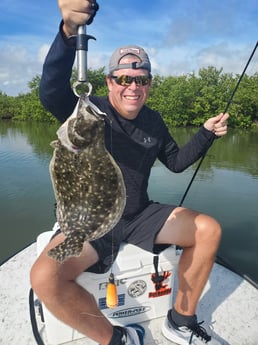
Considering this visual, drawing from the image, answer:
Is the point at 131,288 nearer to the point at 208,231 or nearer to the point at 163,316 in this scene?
the point at 163,316

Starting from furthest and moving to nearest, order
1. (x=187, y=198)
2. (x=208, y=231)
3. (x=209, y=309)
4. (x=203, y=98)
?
(x=203, y=98), (x=187, y=198), (x=209, y=309), (x=208, y=231)

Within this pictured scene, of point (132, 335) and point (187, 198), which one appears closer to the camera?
point (132, 335)

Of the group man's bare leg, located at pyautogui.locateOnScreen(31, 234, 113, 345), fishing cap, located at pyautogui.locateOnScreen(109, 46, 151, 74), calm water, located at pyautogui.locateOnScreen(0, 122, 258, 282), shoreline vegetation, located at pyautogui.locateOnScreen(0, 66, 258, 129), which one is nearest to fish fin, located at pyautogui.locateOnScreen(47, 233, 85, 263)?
man's bare leg, located at pyautogui.locateOnScreen(31, 234, 113, 345)

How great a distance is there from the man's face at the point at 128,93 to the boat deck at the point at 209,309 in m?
1.98

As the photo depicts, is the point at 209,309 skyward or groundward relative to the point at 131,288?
groundward

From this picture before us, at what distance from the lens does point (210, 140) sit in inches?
114

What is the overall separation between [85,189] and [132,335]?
1482 millimetres

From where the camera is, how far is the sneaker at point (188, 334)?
265 centimetres

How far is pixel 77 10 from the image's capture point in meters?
1.65

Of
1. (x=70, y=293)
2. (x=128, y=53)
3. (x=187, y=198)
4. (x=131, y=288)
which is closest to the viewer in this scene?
(x=70, y=293)

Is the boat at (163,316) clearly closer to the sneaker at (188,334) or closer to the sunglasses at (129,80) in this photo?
the sneaker at (188,334)

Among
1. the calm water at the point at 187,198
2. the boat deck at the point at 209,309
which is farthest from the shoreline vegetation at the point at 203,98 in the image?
the boat deck at the point at 209,309

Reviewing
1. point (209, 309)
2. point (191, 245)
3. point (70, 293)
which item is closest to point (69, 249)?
point (70, 293)

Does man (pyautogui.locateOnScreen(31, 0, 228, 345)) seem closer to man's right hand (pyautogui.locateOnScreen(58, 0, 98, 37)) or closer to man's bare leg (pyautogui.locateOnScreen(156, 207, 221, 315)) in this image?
man's bare leg (pyautogui.locateOnScreen(156, 207, 221, 315))
